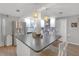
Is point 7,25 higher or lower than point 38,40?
higher

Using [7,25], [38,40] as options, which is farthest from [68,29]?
[7,25]

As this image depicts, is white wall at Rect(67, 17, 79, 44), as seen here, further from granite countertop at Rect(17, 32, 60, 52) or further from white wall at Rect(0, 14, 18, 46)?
white wall at Rect(0, 14, 18, 46)

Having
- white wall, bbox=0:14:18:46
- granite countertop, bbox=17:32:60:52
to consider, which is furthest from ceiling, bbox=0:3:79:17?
granite countertop, bbox=17:32:60:52

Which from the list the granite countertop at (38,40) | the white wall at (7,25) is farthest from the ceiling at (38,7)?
the granite countertop at (38,40)

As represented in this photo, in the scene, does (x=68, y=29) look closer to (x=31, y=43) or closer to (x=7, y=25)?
(x=31, y=43)

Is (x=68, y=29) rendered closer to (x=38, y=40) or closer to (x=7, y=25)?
(x=38, y=40)

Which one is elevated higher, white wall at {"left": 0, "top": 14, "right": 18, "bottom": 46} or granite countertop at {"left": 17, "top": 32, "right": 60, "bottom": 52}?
white wall at {"left": 0, "top": 14, "right": 18, "bottom": 46}

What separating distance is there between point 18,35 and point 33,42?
219 mm

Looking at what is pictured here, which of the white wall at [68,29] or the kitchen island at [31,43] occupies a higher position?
the white wall at [68,29]

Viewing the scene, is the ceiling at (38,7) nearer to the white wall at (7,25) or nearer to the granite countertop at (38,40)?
the white wall at (7,25)

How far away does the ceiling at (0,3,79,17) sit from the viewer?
1.22 m

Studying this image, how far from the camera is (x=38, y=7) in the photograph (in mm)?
1243

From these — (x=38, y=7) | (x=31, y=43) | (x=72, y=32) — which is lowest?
(x=31, y=43)

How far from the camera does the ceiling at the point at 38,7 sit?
1.22 meters
